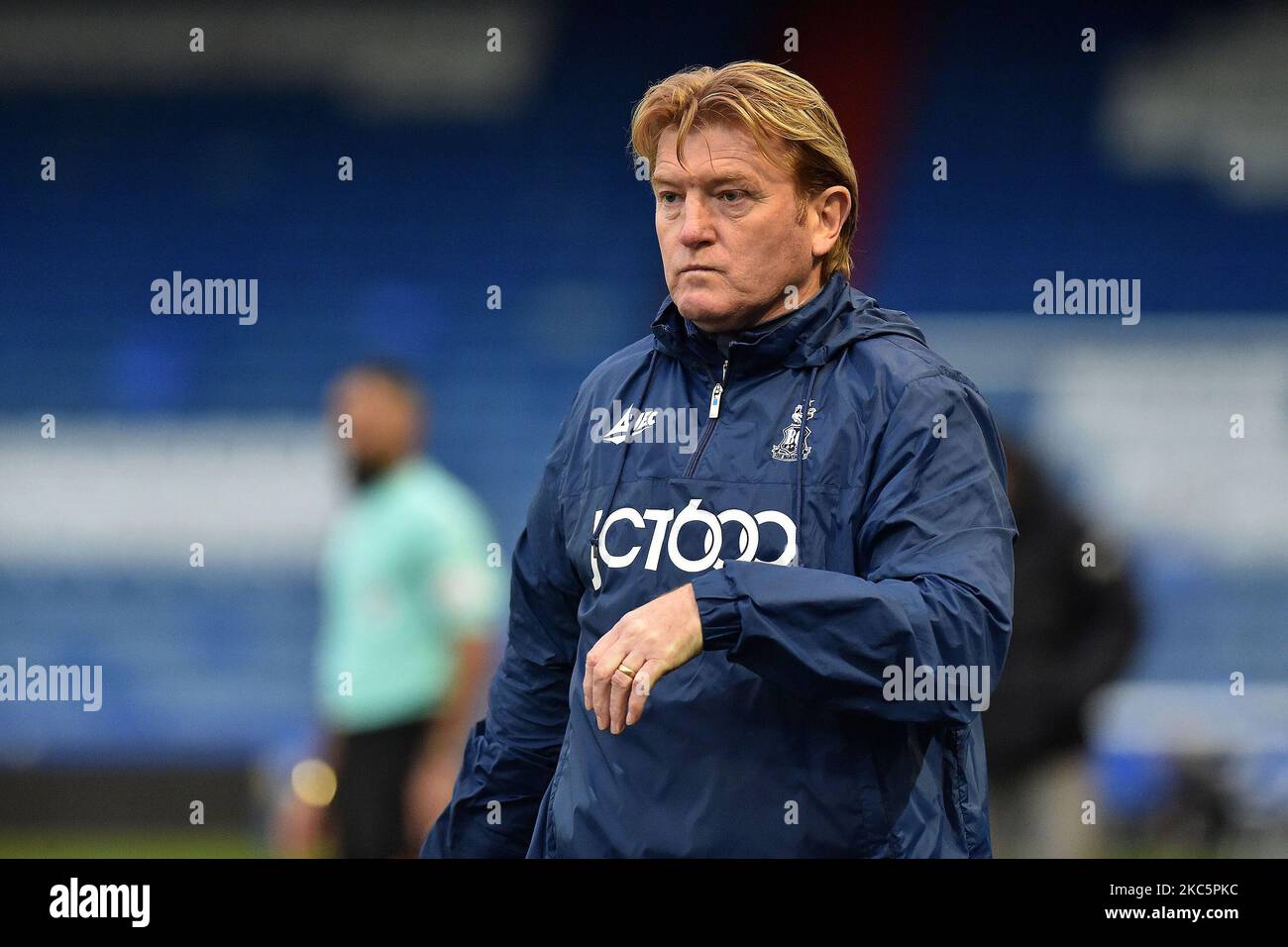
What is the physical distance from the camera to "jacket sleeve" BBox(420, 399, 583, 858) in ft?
8.11

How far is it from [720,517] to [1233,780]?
393 centimetres

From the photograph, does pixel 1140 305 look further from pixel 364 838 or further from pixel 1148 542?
pixel 364 838

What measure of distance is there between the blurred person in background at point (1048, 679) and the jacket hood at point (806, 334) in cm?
241

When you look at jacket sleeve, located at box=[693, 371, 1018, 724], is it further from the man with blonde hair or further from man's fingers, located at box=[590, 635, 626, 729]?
man's fingers, located at box=[590, 635, 626, 729]

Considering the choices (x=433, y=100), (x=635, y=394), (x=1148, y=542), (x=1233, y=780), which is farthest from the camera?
(x=433, y=100)

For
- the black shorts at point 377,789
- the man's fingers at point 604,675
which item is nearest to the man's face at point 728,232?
the man's fingers at point 604,675

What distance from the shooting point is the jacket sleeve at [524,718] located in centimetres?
247

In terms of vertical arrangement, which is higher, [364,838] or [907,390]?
[907,390]

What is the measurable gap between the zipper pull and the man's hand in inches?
14.2

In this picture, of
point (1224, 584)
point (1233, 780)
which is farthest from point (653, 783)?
point (1224, 584)

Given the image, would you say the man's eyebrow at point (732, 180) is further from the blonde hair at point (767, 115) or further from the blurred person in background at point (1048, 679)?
the blurred person in background at point (1048, 679)

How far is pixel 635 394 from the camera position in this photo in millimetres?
2357

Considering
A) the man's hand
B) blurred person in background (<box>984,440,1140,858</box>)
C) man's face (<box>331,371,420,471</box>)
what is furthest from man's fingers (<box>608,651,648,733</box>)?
man's face (<box>331,371,420,471</box>)

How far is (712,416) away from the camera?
7.39 ft
